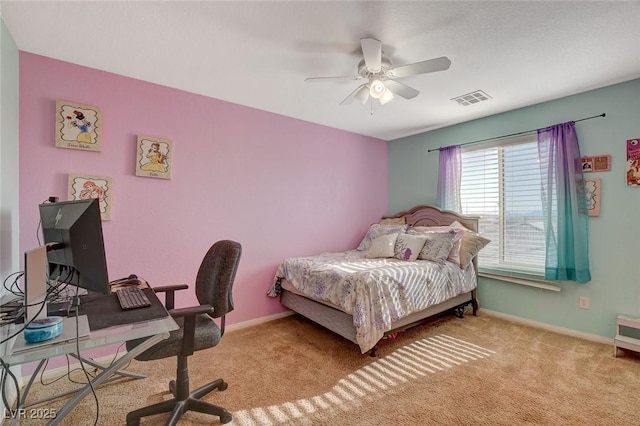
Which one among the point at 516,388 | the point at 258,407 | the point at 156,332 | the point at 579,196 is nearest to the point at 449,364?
the point at 516,388

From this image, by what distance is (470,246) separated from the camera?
3209mm

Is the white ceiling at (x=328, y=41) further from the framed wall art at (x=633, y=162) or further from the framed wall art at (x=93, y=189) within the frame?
the framed wall art at (x=93, y=189)

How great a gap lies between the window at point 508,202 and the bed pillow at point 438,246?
0.67 m

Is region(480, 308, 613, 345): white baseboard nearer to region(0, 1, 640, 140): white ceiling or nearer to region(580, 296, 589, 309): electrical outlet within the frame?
Result: region(580, 296, 589, 309): electrical outlet

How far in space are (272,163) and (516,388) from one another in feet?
9.70

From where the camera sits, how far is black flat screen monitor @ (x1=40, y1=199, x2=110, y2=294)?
1.15 meters

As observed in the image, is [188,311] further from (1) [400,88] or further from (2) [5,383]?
(1) [400,88]

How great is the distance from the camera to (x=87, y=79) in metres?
2.33

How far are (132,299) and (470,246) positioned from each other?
3.17 m

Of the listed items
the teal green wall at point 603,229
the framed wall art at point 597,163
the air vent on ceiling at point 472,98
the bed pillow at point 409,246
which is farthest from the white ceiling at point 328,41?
the bed pillow at point 409,246

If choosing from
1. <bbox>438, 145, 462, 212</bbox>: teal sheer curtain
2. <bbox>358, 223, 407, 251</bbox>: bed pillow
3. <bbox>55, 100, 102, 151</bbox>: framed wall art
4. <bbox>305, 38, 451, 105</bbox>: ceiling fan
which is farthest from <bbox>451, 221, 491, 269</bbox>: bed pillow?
<bbox>55, 100, 102, 151</bbox>: framed wall art

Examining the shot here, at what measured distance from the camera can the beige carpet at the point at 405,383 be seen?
1.73m

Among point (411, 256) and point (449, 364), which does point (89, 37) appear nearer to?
point (411, 256)

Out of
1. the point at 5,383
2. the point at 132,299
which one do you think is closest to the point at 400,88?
the point at 132,299
